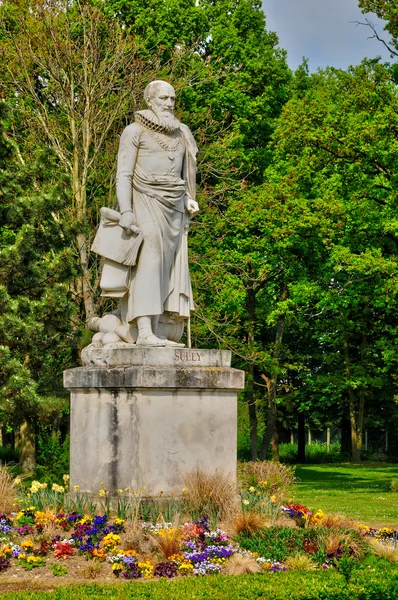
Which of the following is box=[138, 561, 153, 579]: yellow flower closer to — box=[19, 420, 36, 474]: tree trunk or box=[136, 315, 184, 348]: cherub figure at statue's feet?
box=[136, 315, 184, 348]: cherub figure at statue's feet

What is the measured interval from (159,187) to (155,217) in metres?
0.35

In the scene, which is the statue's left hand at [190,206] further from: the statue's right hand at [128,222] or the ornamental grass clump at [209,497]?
the ornamental grass clump at [209,497]

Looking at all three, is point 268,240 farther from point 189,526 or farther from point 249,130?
point 189,526

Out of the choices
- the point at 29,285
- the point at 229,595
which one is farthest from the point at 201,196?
the point at 229,595

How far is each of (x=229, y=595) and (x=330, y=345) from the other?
30460mm

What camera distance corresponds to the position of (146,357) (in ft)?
29.9

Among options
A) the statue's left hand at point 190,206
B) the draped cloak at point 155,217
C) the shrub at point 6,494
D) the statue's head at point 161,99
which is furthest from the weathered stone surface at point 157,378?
the statue's head at point 161,99

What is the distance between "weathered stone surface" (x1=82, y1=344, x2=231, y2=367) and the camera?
9.12m

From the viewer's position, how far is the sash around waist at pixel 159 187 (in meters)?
9.75

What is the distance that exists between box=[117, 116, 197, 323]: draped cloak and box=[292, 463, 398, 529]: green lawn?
3.93m

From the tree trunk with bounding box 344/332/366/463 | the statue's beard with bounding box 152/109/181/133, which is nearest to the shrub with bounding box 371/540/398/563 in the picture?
the statue's beard with bounding box 152/109/181/133

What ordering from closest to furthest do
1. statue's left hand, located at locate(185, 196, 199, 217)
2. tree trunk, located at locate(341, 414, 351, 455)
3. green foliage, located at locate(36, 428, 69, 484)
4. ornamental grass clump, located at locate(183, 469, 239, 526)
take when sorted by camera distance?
ornamental grass clump, located at locate(183, 469, 239, 526) < statue's left hand, located at locate(185, 196, 199, 217) < green foliage, located at locate(36, 428, 69, 484) < tree trunk, located at locate(341, 414, 351, 455)

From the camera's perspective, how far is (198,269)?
2359 cm

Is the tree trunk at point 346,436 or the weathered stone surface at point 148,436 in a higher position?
the weathered stone surface at point 148,436
